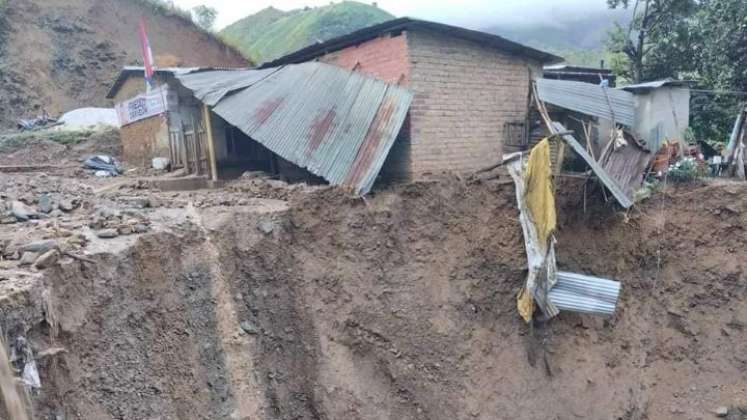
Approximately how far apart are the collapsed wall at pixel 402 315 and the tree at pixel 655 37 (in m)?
6.17

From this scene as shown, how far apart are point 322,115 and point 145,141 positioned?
257 inches

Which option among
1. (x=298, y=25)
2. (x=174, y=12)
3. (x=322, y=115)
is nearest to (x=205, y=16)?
(x=174, y=12)

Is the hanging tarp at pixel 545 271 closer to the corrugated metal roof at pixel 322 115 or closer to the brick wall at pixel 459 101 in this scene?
the brick wall at pixel 459 101

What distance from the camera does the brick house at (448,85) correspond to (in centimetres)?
→ 715

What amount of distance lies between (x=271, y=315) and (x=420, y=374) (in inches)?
76.5

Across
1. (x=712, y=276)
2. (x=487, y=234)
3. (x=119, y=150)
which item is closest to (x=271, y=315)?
(x=487, y=234)

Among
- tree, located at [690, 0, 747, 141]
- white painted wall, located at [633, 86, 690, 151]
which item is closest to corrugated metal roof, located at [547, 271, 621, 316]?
white painted wall, located at [633, 86, 690, 151]

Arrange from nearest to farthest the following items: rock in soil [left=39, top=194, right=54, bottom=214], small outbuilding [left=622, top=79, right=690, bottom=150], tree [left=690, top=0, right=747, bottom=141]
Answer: rock in soil [left=39, top=194, right=54, bottom=214], small outbuilding [left=622, top=79, right=690, bottom=150], tree [left=690, top=0, right=747, bottom=141]

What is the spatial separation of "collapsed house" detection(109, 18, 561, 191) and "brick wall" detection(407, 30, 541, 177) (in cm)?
1

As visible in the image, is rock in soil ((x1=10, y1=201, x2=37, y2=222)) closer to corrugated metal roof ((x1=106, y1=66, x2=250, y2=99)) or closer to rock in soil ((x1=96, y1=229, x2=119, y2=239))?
rock in soil ((x1=96, y1=229, x2=119, y2=239))

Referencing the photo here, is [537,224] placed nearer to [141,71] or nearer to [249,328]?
[249,328]

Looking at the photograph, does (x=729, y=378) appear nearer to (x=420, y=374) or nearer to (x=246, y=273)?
(x=420, y=374)

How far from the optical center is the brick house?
7.15 meters

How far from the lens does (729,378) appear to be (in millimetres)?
6906
